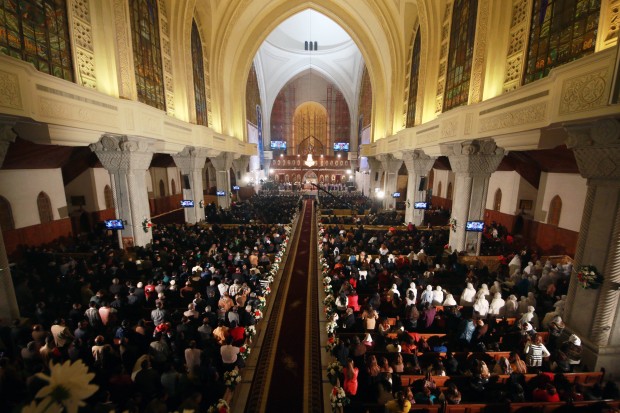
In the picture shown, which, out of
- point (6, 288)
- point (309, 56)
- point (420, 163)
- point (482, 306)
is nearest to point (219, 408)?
point (6, 288)

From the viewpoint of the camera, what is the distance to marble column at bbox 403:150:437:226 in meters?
14.5

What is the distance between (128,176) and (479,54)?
11.7 meters

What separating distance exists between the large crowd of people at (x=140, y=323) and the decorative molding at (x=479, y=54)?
331 inches

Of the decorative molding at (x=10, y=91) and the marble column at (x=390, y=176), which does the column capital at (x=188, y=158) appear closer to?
the decorative molding at (x=10, y=91)

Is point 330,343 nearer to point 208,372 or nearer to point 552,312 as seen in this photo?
point 208,372

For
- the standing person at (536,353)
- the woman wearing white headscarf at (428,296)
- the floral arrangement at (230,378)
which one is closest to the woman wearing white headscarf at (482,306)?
the woman wearing white headscarf at (428,296)

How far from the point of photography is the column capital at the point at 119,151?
28.2ft

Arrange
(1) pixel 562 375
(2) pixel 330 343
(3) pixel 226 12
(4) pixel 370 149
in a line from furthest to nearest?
(4) pixel 370 149, (3) pixel 226 12, (2) pixel 330 343, (1) pixel 562 375

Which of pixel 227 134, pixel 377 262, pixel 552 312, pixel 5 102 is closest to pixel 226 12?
pixel 227 134

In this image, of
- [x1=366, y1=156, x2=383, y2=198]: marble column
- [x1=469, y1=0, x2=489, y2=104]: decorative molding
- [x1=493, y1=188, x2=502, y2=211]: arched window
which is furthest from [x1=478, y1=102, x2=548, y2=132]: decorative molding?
[x1=366, y1=156, x2=383, y2=198]: marble column

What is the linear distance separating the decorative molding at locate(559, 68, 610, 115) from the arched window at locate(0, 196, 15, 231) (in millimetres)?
16858

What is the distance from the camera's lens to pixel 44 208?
39.4 feet

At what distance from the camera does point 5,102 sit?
491 centimetres

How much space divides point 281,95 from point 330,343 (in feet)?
129
